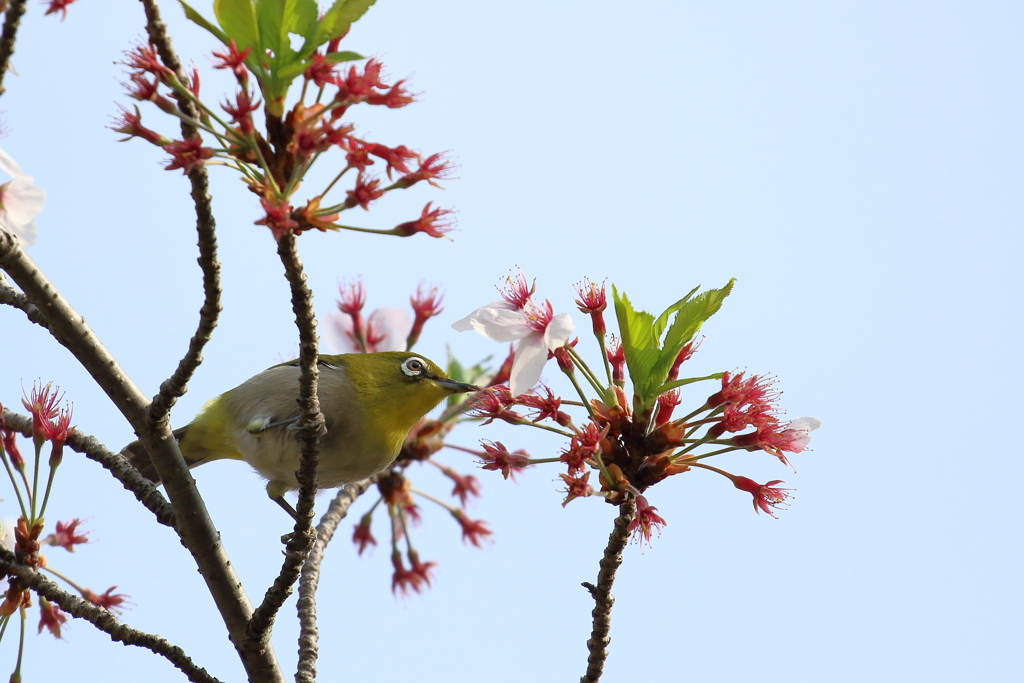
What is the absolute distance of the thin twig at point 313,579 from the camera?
527 centimetres

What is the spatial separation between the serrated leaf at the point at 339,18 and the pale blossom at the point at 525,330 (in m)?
1.46

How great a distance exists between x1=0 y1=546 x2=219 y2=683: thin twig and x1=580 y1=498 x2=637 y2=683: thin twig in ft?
6.15

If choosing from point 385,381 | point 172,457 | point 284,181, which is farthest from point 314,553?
point 284,181

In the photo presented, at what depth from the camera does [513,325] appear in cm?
429

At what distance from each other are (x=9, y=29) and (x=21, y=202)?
74 cm

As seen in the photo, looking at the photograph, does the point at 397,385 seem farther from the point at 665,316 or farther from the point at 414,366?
the point at 665,316

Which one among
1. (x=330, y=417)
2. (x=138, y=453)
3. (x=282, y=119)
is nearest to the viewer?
(x=282, y=119)

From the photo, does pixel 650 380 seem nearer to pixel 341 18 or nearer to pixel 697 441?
pixel 697 441

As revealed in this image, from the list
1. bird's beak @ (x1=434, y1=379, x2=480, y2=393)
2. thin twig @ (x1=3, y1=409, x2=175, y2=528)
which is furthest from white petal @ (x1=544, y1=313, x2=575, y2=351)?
thin twig @ (x1=3, y1=409, x2=175, y2=528)

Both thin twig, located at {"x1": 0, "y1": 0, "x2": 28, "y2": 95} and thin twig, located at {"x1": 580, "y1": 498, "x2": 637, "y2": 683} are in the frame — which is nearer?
thin twig, located at {"x1": 0, "y1": 0, "x2": 28, "y2": 95}

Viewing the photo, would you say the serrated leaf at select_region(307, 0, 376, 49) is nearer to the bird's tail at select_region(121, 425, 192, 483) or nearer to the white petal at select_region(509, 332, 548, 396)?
the white petal at select_region(509, 332, 548, 396)

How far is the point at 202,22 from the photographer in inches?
136

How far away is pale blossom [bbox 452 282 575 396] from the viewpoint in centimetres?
412

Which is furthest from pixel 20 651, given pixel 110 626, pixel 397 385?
pixel 397 385
